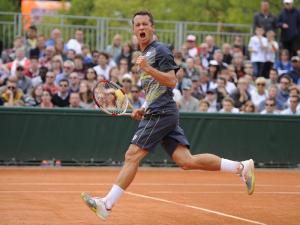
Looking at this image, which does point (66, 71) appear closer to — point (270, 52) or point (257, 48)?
point (257, 48)

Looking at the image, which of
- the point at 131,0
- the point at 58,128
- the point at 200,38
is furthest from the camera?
the point at 131,0

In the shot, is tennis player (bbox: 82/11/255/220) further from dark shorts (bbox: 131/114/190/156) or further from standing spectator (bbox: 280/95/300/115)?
standing spectator (bbox: 280/95/300/115)

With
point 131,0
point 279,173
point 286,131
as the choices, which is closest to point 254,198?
point 279,173

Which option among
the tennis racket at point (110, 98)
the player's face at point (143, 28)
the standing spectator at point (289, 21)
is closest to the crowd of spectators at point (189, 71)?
the standing spectator at point (289, 21)

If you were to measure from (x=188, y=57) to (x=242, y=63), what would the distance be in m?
1.69

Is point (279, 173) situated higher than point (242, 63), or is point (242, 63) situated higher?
point (242, 63)

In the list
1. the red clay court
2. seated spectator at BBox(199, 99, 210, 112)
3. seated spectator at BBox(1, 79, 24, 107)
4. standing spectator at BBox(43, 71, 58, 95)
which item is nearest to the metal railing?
standing spectator at BBox(43, 71, 58, 95)

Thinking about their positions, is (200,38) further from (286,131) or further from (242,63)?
(286,131)

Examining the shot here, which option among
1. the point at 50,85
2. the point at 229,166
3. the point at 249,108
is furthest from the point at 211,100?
the point at 229,166

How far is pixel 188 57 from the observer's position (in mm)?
21469

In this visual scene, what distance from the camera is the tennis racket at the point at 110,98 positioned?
33.3 feet

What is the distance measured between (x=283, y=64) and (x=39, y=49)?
6.80 metres

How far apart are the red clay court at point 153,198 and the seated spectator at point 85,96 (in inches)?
68.6

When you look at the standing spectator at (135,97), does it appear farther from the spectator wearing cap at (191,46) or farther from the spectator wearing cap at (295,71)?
the spectator wearing cap at (295,71)
